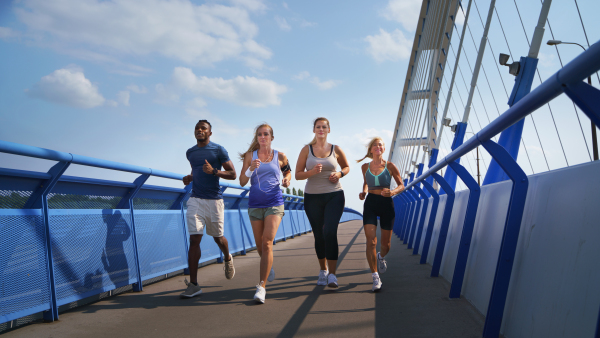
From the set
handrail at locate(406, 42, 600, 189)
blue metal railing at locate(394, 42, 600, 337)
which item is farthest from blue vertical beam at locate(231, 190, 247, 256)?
handrail at locate(406, 42, 600, 189)

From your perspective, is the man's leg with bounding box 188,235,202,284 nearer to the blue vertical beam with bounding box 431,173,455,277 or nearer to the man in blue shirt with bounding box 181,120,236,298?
the man in blue shirt with bounding box 181,120,236,298

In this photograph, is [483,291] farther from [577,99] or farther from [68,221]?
[68,221]

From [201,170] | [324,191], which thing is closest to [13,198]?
[201,170]

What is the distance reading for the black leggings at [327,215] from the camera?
5.25m

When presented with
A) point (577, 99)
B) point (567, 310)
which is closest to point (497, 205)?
point (567, 310)

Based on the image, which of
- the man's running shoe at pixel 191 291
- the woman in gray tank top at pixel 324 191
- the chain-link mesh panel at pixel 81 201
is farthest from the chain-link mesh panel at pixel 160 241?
the woman in gray tank top at pixel 324 191

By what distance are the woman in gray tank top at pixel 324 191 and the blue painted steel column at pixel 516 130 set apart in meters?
1.61

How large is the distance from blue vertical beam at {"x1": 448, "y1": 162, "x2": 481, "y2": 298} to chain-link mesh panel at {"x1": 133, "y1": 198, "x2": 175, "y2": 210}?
3.44m

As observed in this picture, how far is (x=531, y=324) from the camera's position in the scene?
2.52 meters

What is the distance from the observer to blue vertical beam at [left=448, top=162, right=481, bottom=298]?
4.09 m

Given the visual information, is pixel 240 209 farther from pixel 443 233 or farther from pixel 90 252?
pixel 90 252

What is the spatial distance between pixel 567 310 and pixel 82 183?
4.01m

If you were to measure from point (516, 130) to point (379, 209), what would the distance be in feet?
5.96

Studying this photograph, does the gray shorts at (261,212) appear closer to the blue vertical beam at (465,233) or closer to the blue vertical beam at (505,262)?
the blue vertical beam at (465,233)
